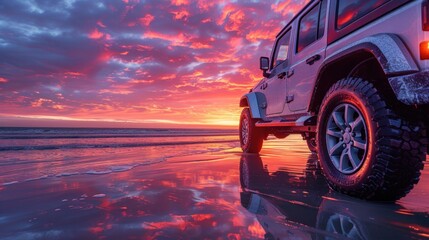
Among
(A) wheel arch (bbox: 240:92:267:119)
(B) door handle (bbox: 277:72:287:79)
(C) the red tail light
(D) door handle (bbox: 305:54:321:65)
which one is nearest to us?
(C) the red tail light

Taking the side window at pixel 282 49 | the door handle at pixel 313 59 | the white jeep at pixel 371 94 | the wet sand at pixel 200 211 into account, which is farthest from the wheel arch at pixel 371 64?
the side window at pixel 282 49

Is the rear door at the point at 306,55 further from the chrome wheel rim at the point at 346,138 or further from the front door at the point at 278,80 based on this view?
the chrome wheel rim at the point at 346,138

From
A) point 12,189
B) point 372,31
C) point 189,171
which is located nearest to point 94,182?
point 12,189

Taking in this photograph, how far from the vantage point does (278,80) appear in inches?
186

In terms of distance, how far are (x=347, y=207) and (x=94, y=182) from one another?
264cm

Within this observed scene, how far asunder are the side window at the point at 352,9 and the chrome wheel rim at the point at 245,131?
138 inches

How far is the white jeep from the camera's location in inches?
77.1

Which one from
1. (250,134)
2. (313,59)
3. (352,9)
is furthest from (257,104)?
(352,9)

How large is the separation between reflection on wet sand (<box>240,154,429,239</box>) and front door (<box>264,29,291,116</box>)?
193cm

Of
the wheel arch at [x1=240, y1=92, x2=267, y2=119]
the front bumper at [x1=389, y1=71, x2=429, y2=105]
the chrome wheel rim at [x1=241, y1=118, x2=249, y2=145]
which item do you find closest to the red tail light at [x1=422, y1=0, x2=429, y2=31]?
the front bumper at [x1=389, y1=71, x2=429, y2=105]

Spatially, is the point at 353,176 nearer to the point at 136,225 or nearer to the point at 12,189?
the point at 136,225

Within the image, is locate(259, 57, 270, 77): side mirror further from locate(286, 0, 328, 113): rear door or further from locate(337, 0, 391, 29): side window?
locate(337, 0, 391, 29): side window

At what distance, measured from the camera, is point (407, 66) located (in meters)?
1.94

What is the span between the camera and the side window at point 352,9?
243cm
